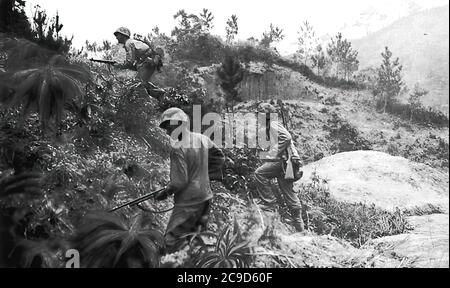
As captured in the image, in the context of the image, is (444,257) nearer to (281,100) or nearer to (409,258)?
(409,258)

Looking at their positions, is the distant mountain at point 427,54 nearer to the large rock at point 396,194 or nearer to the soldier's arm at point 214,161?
the large rock at point 396,194

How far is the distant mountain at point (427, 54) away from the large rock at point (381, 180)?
1.58 m

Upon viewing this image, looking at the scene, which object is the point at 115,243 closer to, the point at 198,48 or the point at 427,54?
the point at 198,48

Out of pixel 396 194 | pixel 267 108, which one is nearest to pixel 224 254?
pixel 267 108

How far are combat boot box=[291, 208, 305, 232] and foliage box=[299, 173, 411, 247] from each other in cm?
18

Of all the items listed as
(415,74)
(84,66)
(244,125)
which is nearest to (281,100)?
(244,125)

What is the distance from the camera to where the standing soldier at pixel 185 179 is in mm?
4855

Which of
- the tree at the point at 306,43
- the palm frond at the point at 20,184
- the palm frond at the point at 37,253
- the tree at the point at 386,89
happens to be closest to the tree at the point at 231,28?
the tree at the point at 386,89

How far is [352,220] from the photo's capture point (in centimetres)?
621

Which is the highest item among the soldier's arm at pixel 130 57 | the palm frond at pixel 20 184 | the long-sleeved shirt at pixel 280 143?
the soldier's arm at pixel 130 57

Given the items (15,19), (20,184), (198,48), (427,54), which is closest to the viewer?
(20,184)

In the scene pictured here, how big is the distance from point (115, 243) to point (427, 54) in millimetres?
11567

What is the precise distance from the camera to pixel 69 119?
6555 mm
